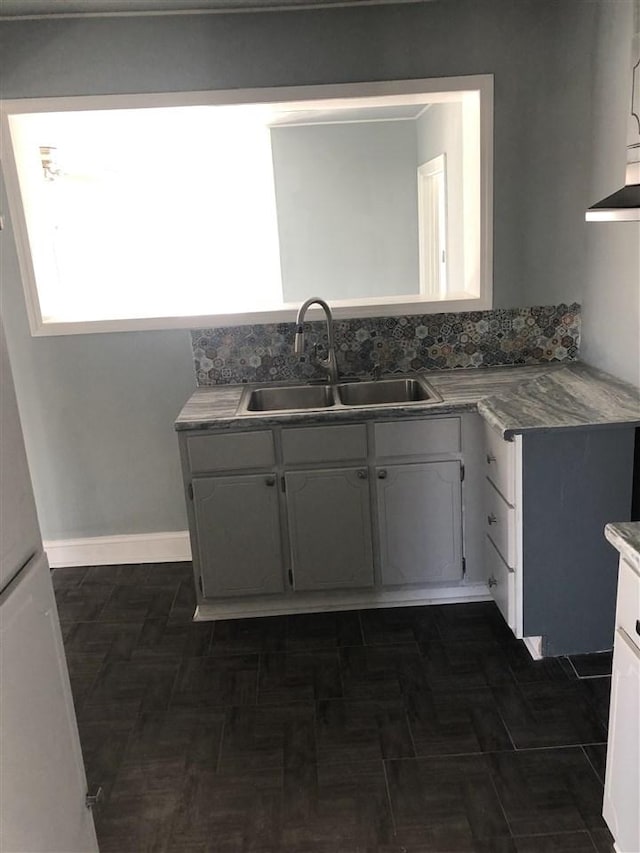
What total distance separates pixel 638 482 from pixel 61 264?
9.42ft

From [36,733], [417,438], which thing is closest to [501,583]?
[417,438]

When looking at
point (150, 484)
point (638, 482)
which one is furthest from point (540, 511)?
point (150, 484)

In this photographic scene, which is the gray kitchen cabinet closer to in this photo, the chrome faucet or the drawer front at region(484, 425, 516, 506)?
the drawer front at region(484, 425, 516, 506)

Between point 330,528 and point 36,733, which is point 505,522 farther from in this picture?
point 36,733

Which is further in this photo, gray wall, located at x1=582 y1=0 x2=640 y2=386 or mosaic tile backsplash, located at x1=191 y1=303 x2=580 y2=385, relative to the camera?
mosaic tile backsplash, located at x1=191 y1=303 x2=580 y2=385

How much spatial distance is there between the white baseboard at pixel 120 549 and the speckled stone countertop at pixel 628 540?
2401mm

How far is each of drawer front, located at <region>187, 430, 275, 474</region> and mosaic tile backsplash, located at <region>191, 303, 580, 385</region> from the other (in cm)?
62

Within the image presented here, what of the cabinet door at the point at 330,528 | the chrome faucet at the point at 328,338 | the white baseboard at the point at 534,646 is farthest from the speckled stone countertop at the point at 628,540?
the chrome faucet at the point at 328,338

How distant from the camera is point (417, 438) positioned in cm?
283

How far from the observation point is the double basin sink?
10.7 ft

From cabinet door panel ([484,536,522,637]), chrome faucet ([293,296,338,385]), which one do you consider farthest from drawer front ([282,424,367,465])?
cabinet door panel ([484,536,522,637])

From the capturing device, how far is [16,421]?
4.72 feet

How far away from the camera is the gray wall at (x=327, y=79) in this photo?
116 inches

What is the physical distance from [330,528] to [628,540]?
1.54 metres
